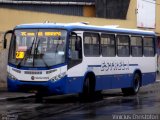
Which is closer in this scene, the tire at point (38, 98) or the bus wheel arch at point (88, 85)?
the tire at point (38, 98)

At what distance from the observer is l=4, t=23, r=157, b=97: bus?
18625 mm

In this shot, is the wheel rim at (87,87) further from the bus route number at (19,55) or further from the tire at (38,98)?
the bus route number at (19,55)

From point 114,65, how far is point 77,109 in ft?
17.5

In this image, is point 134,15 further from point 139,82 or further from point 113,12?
point 139,82

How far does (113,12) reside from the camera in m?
39.8

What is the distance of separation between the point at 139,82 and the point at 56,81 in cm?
698

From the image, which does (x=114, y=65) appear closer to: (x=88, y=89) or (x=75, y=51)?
(x=88, y=89)

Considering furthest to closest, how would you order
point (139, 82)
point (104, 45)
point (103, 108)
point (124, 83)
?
1. point (139, 82)
2. point (124, 83)
3. point (104, 45)
4. point (103, 108)

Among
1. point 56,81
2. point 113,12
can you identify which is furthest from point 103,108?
point 113,12

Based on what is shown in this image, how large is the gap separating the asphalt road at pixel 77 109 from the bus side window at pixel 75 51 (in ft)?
4.72

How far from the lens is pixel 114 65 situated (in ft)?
72.8

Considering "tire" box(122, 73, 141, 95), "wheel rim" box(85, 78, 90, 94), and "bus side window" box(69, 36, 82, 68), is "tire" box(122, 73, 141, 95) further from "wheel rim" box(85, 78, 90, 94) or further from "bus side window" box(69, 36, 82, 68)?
"bus side window" box(69, 36, 82, 68)

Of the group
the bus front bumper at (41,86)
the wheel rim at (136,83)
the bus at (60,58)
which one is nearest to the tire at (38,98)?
the bus front bumper at (41,86)

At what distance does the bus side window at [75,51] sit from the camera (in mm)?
19016
